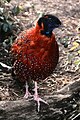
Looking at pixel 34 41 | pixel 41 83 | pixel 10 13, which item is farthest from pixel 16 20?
pixel 34 41

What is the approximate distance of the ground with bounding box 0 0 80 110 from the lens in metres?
5.03

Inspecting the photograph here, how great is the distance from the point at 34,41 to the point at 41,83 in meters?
1.29

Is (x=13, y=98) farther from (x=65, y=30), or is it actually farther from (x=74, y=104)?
(x=65, y=30)

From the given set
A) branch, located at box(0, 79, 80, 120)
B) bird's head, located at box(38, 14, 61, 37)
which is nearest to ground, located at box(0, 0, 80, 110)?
bird's head, located at box(38, 14, 61, 37)

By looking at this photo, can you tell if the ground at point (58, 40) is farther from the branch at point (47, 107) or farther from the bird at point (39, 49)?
the branch at point (47, 107)

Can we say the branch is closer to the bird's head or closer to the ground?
the ground

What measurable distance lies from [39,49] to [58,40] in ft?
6.91

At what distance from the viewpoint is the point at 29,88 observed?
199 inches

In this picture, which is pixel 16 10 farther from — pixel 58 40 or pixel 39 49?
pixel 39 49

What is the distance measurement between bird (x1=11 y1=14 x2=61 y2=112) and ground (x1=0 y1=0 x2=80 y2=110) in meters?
0.29

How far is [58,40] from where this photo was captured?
611cm

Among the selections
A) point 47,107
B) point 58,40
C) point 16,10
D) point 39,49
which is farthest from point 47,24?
point 16,10

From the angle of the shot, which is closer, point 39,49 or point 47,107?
point 39,49

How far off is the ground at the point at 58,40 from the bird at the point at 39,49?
29 centimetres
